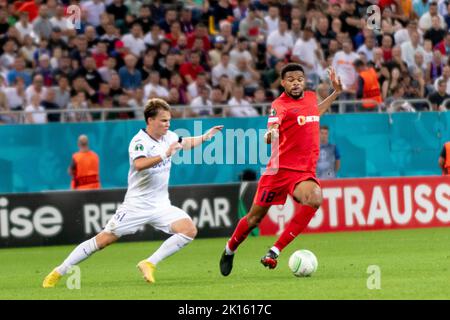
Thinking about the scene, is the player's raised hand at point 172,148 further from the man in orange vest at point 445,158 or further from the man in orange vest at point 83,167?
the man in orange vest at point 445,158

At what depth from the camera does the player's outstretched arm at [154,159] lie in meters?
13.6

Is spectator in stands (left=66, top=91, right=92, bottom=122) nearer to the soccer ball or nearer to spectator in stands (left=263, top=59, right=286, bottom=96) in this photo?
spectator in stands (left=263, top=59, right=286, bottom=96)

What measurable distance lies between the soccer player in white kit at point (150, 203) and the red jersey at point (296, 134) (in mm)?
966

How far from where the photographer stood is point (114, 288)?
1389 cm

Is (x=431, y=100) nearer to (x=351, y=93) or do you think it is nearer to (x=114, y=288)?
(x=351, y=93)

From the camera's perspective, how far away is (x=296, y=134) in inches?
588

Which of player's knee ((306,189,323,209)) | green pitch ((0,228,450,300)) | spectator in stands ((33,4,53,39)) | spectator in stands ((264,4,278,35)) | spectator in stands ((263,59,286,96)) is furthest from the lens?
spectator in stands ((264,4,278,35))

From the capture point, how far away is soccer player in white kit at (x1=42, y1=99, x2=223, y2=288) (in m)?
14.1

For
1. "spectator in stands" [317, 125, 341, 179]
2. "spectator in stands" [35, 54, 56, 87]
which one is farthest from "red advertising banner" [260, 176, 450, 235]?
"spectator in stands" [35, 54, 56, 87]

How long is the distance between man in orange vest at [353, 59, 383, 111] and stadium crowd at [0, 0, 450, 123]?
0.02 m

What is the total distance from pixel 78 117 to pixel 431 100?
694 cm

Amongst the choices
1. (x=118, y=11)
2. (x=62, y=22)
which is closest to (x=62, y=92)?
(x=62, y=22)

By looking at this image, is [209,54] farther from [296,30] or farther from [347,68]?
[347,68]
